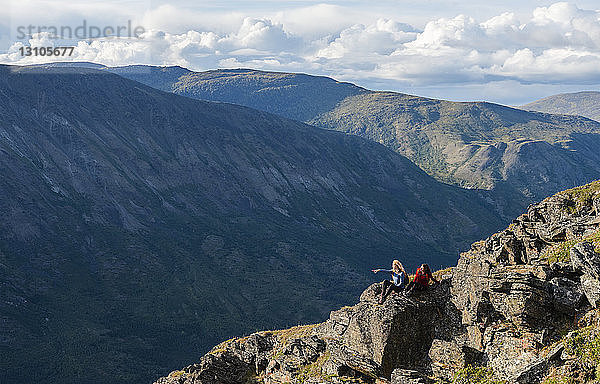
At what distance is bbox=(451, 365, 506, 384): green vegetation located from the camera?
92.7 feet

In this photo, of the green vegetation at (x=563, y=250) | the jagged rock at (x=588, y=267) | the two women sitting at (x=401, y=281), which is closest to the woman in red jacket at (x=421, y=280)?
the two women sitting at (x=401, y=281)

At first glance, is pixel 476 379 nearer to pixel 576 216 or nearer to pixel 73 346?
pixel 576 216

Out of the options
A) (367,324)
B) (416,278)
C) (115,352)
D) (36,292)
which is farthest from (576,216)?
(36,292)

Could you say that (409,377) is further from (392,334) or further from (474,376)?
(392,334)

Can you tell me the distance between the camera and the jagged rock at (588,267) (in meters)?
28.8

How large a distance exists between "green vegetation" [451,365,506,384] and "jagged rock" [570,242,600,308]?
7329 mm

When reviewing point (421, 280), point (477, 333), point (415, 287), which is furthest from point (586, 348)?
point (415, 287)

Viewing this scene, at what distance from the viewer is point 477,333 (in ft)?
104

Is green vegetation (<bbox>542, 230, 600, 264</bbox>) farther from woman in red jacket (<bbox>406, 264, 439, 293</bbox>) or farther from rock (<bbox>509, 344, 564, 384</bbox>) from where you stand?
rock (<bbox>509, 344, 564, 384</bbox>)

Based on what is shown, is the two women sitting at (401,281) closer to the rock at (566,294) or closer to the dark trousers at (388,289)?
the dark trousers at (388,289)

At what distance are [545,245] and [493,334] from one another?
13.4 meters

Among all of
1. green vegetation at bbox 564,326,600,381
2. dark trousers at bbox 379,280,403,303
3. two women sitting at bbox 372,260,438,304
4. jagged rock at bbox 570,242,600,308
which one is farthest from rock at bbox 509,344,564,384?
dark trousers at bbox 379,280,403,303

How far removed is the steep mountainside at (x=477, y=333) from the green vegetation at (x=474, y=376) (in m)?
0.06

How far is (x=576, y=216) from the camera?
5206cm
